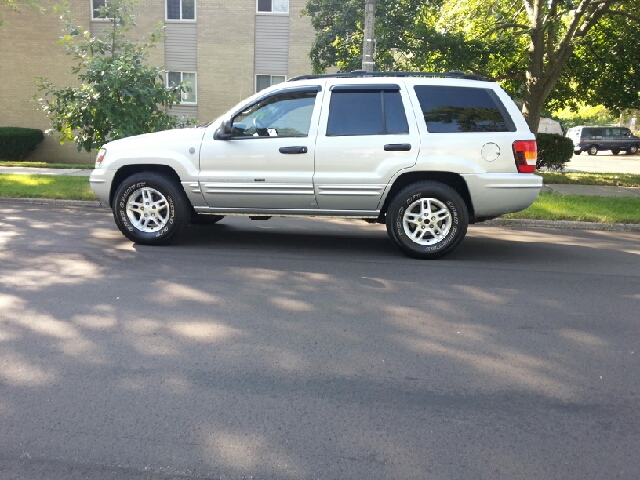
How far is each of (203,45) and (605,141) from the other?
102 feet

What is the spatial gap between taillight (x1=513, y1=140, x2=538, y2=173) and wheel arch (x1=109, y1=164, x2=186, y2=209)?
388 cm

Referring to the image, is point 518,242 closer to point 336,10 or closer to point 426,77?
point 426,77

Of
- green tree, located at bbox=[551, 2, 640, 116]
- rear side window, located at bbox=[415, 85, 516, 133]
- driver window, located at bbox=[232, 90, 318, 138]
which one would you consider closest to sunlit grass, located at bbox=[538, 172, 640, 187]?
green tree, located at bbox=[551, 2, 640, 116]

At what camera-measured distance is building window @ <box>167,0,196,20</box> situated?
22859 mm

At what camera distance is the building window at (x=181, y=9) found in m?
22.9

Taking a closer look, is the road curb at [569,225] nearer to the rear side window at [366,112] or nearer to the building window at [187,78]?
the rear side window at [366,112]

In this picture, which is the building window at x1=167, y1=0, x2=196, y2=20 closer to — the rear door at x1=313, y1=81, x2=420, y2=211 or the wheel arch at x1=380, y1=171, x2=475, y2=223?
the rear door at x1=313, y1=81, x2=420, y2=211

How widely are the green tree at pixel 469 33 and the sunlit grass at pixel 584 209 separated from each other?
4632 millimetres

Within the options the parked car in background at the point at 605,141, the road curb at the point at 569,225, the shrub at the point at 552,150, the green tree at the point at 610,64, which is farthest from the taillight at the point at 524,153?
the parked car in background at the point at 605,141

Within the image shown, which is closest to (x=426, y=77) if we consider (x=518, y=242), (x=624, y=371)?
(x=518, y=242)

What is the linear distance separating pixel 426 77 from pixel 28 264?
4.96 meters

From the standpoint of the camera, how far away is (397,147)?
738 cm

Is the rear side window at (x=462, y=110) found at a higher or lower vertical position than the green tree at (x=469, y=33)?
lower

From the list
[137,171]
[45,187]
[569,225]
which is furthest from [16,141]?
[569,225]
